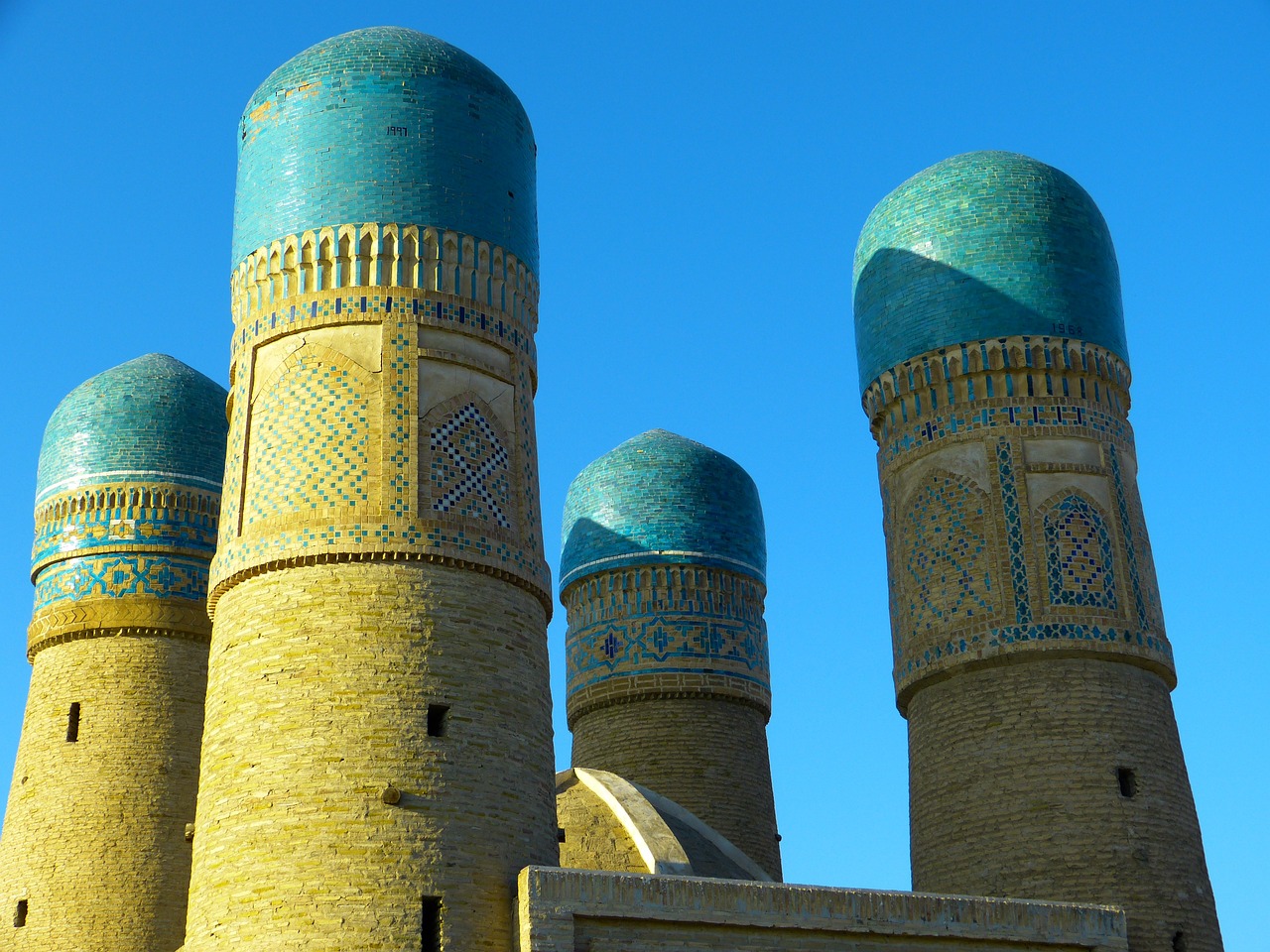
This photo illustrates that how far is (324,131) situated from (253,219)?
0.86 meters

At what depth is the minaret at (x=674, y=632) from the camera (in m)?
18.7

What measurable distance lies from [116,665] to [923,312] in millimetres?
8250

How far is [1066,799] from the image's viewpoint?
13.8 metres

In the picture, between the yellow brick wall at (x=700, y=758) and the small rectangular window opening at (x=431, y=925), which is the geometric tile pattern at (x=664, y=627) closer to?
the yellow brick wall at (x=700, y=758)

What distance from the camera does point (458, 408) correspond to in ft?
39.4

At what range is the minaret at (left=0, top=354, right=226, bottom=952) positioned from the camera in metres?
15.5

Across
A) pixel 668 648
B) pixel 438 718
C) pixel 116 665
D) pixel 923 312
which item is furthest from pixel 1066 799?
pixel 116 665

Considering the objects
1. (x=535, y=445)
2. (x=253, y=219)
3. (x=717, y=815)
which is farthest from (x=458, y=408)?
(x=717, y=815)

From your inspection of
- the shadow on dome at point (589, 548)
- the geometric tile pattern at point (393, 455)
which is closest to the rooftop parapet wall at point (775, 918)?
the geometric tile pattern at point (393, 455)

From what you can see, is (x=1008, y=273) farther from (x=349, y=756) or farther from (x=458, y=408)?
(x=349, y=756)

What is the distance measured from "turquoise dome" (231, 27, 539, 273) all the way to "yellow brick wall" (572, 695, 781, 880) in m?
7.33

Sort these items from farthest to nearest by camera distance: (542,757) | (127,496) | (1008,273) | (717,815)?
(717,815) < (127,496) < (1008,273) < (542,757)

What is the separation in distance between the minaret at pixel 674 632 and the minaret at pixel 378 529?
6863 millimetres

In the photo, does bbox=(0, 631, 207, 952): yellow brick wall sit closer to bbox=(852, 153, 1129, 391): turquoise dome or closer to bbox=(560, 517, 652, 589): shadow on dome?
bbox=(560, 517, 652, 589): shadow on dome
